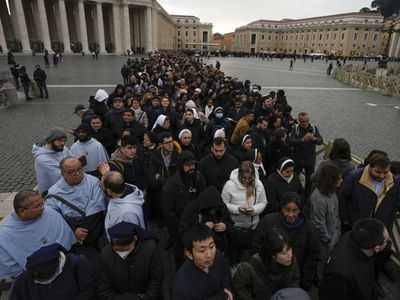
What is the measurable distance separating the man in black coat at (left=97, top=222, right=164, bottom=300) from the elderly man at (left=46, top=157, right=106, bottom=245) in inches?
32.3

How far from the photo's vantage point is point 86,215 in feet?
10.3

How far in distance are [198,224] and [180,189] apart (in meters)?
1.09

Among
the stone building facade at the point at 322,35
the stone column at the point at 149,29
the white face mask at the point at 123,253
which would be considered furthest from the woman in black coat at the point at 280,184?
the stone building facade at the point at 322,35

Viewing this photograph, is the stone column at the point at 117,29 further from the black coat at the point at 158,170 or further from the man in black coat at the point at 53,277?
the man in black coat at the point at 53,277

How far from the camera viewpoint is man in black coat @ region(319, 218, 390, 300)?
7.37ft

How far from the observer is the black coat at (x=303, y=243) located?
2875mm

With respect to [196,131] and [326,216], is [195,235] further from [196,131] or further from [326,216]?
[196,131]

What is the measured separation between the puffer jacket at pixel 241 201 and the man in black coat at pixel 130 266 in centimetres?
133

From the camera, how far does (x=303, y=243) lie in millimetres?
2881

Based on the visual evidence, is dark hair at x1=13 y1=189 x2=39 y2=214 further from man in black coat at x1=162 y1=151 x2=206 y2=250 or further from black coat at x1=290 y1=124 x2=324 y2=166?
black coat at x1=290 y1=124 x2=324 y2=166

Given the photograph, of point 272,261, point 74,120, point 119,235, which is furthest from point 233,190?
point 74,120

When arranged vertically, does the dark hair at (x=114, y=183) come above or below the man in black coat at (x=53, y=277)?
above

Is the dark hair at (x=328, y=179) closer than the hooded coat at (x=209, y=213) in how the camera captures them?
No

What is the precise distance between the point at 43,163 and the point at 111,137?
1.82m
